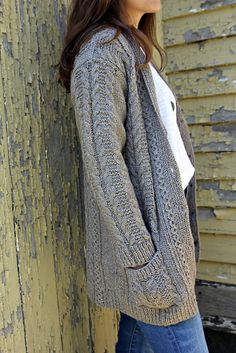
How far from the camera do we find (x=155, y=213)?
1.16m

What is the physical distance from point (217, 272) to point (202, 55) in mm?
913

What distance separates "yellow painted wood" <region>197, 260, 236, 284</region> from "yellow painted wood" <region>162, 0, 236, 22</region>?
1024 mm

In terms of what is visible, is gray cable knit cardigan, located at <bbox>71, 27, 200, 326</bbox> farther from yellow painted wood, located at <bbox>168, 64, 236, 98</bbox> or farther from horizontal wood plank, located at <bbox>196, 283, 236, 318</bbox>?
horizontal wood plank, located at <bbox>196, 283, 236, 318</bbox>

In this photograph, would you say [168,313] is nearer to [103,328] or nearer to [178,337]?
[178,337]

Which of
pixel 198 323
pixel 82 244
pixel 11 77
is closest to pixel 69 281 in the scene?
pixel 82 244

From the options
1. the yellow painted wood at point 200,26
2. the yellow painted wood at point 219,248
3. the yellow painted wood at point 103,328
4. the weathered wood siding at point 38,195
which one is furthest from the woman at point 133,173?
the yellow painted wood at point 219,248

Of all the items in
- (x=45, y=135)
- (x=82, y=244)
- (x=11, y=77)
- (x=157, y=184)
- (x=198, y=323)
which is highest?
(x=11, y=77)

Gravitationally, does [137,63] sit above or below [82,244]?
above

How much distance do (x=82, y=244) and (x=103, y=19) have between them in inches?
27.4

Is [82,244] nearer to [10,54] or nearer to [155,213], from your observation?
[155,213]

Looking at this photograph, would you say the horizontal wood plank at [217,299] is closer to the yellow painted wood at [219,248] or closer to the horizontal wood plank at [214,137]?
the yellow painted wood at [219,248]

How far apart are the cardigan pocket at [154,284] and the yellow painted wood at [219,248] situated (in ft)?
2.99

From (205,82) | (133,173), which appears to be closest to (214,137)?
(205,82)

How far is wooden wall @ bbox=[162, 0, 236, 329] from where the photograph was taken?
6.13 feet
